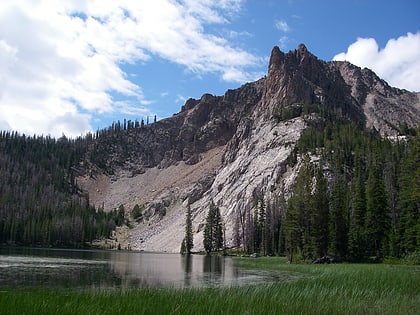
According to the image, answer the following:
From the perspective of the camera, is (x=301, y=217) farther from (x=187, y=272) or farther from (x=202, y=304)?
(x=202, y=304)

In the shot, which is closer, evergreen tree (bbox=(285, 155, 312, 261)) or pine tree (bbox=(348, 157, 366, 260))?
pine tree (bbox=(348, 157, 366, 260))

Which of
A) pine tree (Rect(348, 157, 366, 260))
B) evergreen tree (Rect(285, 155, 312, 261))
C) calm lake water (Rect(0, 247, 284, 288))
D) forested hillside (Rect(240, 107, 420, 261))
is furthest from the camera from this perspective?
evergreen tree (Rect(285, 155, 312, 261))

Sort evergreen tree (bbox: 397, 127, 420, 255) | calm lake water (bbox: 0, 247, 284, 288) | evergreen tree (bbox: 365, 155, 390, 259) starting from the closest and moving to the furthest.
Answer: calm lake water (bbox: 0, 247, 284, 288) < evergreen tree (bbox: 397, 127, 420, 255) < evergreen tree (bbox: 365, 155, 390, 259)

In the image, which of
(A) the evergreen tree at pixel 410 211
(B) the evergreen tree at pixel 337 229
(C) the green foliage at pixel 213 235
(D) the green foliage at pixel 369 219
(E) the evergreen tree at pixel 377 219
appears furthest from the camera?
(C) the green foliage at pixel 213 235

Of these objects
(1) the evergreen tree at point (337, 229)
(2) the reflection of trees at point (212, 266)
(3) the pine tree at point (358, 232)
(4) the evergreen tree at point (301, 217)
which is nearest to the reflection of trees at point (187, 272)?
(2) the reflection of trees at point (212, 266)

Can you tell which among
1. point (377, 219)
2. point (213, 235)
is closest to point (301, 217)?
point (377, 219)

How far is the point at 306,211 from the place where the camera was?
7475 cm

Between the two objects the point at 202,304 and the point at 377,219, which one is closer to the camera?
the point at 202,304

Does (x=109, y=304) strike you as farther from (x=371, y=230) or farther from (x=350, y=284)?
(x=371, y=230)

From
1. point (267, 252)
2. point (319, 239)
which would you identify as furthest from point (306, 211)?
point (267, 252)

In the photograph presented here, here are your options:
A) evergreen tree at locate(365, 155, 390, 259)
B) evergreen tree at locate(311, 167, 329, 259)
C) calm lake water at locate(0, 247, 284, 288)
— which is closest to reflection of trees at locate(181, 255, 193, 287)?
calm lake water at locate(0, 247, 284, 288)

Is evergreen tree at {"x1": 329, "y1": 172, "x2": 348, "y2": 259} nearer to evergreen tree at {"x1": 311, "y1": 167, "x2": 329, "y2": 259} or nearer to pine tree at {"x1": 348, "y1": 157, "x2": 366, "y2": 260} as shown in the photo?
evergreen tree at {"x1": 311, "y1": 167, "x2": 329, "y2": 259}

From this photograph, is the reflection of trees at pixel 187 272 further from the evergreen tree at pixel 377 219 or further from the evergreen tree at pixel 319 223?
the evergreen tree at pixel 377 219

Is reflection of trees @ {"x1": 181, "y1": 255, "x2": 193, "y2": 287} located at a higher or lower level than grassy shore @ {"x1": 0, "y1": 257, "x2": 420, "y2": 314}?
lower
